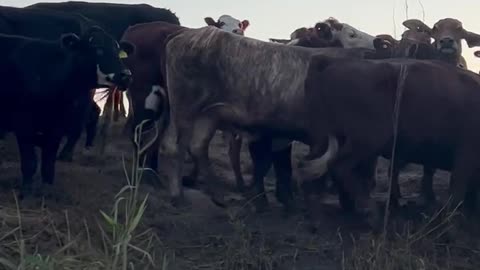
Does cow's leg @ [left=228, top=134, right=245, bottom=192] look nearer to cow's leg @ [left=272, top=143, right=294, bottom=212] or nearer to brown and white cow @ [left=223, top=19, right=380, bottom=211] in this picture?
brown and white cow @ [left=223, top=19, right=380, bottom=211]

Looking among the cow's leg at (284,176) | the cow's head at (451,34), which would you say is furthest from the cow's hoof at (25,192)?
the cow's head at (451,34)

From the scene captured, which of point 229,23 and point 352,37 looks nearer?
point 352,37

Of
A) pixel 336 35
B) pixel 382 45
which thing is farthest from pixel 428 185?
pixel 336 35

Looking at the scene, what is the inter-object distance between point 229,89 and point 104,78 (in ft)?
3.94

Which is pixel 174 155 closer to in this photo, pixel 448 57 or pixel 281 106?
pixel 281 106

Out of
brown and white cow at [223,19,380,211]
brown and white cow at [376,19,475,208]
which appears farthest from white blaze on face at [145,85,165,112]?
brown and white cow at [376,19,475,208]

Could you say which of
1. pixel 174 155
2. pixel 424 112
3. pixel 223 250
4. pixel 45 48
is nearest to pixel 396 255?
pixel 223 250

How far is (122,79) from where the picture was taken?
34.5 feet

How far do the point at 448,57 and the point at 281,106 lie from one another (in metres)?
3.18

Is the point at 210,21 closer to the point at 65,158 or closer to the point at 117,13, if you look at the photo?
→ the point at 117,13

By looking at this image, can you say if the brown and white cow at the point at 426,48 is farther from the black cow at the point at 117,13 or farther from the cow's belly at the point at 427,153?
the black cow at the point at 117,13

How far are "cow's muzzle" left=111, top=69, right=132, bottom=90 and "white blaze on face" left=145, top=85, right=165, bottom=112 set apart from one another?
2.83ft

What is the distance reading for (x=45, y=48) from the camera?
416 inches

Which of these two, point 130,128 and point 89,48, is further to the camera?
point 130,128
